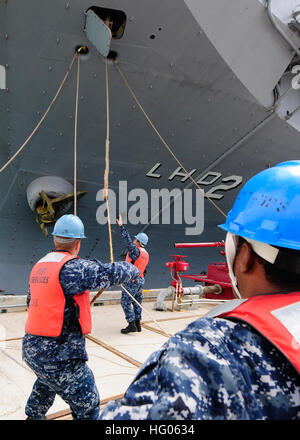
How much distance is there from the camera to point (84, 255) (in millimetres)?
7113

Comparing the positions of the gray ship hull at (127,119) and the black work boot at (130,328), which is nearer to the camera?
the gray ship hull at (127,119)

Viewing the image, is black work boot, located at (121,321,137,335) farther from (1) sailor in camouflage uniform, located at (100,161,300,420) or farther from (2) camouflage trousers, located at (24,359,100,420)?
(1) sailor in camouflage uniform, located at (100,161,300,420)

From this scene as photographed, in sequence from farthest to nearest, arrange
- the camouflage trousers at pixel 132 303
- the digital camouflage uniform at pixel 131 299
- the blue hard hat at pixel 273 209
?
the camouflage trousers at pixel 132 303, the digital camouflage uniform at pixel 131 299, the blue hard hat at pixel 273 209

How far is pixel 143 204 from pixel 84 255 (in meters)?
1.64

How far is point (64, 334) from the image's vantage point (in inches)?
91.4

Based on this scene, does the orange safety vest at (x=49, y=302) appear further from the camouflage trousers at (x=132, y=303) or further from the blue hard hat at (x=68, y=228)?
the camouflage trousers at (x=132, y=303)

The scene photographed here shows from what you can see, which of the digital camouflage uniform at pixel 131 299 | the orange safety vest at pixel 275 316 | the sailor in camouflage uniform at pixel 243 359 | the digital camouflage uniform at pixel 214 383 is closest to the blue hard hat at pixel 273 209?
the sailor in camouflage uniform at pixel 243 359

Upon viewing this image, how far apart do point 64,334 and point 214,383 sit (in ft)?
5.79

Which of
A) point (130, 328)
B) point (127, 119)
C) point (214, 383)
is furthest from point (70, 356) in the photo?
point (127, 119)

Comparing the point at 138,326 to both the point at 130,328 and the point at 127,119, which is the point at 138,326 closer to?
the point at 130,328

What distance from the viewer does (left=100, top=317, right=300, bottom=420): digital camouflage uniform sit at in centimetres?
75

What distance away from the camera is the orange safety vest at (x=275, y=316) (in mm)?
779

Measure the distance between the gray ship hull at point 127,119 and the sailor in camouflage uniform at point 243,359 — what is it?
4.73 m

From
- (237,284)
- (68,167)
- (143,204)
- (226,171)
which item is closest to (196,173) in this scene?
(226,171)
